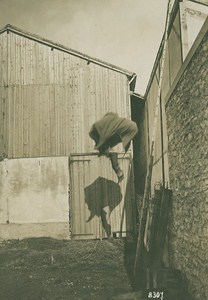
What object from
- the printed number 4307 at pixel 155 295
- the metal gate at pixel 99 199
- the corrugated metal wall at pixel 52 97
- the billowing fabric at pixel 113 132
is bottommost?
the printed number 4307 at pixel 155 295

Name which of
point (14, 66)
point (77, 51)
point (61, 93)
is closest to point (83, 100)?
point (61, 93)

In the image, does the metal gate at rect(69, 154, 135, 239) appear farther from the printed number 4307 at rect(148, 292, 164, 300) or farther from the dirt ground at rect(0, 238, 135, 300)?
the printed number 4307 at rect(148, 292, 164, 300)

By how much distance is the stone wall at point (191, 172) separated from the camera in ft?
16.1

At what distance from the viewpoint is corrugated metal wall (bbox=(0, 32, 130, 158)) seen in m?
12.0

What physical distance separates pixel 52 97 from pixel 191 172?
24.8 feet

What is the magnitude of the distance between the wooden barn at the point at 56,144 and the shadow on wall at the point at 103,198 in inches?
1.2

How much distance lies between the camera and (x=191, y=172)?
5.67 meters

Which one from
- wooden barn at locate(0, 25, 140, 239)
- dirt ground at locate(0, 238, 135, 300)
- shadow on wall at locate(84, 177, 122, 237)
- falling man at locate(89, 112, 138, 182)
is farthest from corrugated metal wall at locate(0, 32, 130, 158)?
dirt ground at locate(0, 238, 135, 300)

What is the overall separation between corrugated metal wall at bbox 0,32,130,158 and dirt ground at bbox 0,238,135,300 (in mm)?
3125

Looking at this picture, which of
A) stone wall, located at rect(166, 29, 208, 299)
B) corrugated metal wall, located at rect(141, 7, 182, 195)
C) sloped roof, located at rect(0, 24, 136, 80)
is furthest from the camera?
sloped roof, located at rect(0, 24, 136, 80)

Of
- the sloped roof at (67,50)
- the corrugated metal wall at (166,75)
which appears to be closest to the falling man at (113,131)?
the corrugated metal wall at (166,75)

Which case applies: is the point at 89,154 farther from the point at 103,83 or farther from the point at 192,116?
the point at 192,116

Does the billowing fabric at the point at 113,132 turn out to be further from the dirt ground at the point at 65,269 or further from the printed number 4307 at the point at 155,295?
the printed number 4307 at the point at 155,295

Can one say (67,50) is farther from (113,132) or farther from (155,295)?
(155,295)
